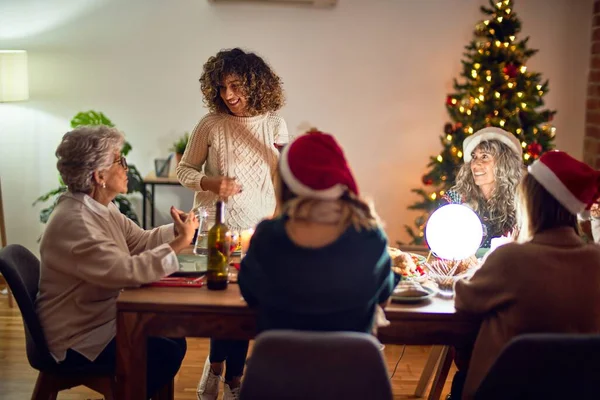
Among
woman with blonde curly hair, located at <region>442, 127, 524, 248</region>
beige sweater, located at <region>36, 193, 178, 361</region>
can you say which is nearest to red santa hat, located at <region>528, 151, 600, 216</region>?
woman with blonde curly hair, located at <region>442, 127, 524, 248</region>

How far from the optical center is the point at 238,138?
10.6ft

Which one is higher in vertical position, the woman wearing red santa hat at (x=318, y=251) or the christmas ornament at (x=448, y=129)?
the christmas ornament at (x=448, y=129)

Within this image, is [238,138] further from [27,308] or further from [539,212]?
[539,212]

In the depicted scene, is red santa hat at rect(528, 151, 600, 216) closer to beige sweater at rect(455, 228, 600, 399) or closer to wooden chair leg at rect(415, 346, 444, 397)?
beige sweater at rect(455, 228, 600, 399)

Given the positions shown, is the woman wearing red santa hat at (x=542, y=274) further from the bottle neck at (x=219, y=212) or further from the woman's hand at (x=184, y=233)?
the woman's hand at (x=184, y=233)

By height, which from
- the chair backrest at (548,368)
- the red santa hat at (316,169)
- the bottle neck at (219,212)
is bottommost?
the chair backrest at (548,368)

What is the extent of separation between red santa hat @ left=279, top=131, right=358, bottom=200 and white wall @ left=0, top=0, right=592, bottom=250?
126 inches

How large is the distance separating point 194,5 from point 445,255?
3.06 m

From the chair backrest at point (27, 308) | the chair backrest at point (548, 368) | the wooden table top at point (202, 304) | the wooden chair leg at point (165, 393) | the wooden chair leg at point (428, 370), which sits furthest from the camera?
the wooden chair leg at point (428, 370)

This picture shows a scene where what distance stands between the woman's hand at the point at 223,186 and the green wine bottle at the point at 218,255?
43 centimetres

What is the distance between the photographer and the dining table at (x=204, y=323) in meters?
2.26

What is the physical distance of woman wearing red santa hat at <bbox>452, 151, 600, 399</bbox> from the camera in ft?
6.90

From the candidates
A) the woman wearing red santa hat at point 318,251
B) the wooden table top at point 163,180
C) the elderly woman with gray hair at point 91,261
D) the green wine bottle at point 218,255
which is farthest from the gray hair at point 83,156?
the wooden table top at point 163,180

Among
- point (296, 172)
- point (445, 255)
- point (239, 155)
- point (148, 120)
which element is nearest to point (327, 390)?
point (296, 172)
